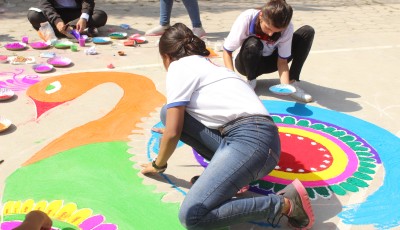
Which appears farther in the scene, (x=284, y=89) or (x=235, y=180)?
(x=284, y=89)

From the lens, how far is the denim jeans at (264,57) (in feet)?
12.0

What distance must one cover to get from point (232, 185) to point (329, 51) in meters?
3.56

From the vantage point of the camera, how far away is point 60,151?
292 centimetres

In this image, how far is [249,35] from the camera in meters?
3.67

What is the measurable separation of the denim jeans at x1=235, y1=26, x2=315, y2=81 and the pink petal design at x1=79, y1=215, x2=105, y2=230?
1.89 meters

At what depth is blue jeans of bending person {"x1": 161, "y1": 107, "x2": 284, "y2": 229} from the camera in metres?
2.10

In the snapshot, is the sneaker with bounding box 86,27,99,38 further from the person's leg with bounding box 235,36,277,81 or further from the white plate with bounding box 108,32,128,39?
the person's leg with bounding box 235,36,277,81

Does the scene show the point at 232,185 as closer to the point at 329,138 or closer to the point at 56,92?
the point at 329,138

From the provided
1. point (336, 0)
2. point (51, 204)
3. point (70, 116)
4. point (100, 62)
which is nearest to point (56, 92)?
point (70, 116)

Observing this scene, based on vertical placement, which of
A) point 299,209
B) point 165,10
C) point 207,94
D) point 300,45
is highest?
point 207,94

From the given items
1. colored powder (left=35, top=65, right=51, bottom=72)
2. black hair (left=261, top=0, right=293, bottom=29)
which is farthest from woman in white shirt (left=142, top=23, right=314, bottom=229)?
colored powder (left=35, top=65, right=51, bottom=72)

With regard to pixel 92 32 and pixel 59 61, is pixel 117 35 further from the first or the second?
pixel 59 61

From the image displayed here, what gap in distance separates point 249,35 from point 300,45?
53 centimetres

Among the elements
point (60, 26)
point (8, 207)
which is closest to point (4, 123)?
point (8, 207)
